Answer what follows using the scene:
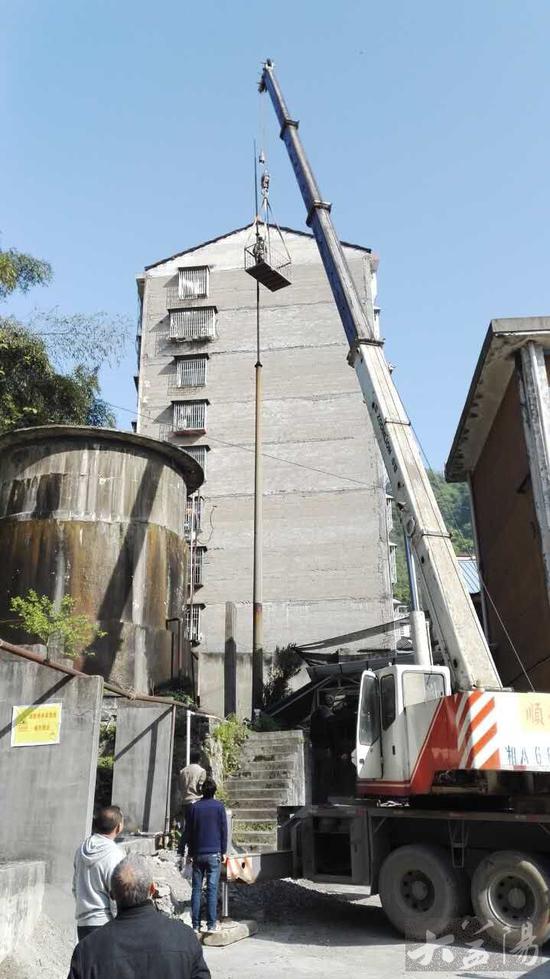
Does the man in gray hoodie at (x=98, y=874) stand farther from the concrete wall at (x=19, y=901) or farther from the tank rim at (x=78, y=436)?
the tank rim at (x=78, y=436)

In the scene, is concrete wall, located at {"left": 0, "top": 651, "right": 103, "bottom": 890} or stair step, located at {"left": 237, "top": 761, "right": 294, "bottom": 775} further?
stair step, located at {"left": 237, "top": 761, "right": 294, "bottom": 775}

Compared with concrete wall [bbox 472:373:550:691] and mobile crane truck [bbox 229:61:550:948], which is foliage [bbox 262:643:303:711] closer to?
concrete wall [bbox 472:373:550:691]

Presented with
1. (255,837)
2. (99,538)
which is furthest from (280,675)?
(255,837)

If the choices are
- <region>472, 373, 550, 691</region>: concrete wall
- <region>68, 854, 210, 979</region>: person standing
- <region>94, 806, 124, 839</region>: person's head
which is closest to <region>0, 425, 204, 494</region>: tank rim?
<region>472, 373, 550, 691</region>: concrete wall

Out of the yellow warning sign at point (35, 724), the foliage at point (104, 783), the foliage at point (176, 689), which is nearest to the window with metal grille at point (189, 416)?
the foliage at point (176, 689)

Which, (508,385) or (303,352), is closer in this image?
(508,385)

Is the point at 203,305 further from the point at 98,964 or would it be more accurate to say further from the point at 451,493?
the point at 451,493

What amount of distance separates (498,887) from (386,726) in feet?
7.27

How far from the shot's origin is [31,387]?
2464 centimetres

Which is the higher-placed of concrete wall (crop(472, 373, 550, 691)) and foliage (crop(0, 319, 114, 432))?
foliage (crop(0, 319, 114, 432))

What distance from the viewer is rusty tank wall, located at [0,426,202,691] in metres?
17.3

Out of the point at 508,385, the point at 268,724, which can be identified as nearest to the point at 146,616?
the point at 268,724

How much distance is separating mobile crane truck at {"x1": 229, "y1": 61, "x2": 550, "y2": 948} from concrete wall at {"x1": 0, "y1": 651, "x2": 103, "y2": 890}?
229cm

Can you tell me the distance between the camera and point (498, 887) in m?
8.72
